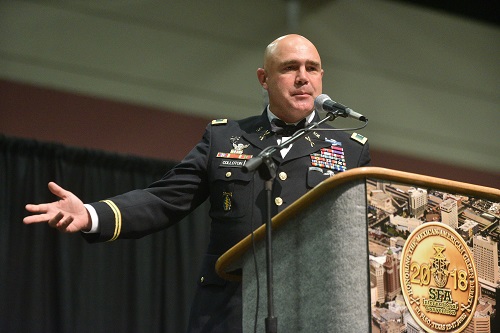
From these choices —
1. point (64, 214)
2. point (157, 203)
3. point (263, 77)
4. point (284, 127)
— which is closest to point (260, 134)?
point (284, 127)

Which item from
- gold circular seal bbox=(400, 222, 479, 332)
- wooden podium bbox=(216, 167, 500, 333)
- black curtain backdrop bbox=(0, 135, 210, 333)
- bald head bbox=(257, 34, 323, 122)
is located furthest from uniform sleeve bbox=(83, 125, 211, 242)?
black curtain backdrop bbox=(0, 135, 210, 333)

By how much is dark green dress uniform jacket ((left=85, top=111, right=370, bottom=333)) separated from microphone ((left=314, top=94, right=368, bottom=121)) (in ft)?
0.71

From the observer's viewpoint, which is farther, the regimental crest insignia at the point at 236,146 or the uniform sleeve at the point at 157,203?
the regimental crest insignia at the point at 236,146

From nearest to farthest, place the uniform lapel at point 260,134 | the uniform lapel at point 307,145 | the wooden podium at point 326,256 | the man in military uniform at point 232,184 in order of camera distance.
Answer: the wooden podium at point 326,256 → the man in military uniform at point 232,184 → the uniform lapel at point 307,145 → the uniform lapel at point 260,134

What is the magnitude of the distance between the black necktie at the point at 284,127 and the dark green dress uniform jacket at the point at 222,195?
0.02 metres

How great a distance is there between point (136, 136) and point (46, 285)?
1.11 meters

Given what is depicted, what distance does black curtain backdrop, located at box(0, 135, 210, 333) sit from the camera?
4.32 metres

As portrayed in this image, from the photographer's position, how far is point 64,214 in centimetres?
199

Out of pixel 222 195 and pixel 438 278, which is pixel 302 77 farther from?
pixel 438 278

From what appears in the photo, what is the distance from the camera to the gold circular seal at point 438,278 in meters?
1.71

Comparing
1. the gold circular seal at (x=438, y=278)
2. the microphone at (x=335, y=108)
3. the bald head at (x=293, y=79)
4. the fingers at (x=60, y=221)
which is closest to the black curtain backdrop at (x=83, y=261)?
the bald head at (x=293, y=79)

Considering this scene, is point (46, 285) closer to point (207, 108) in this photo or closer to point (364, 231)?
point (207, 108)

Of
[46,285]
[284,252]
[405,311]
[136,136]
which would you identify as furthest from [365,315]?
[136,136]

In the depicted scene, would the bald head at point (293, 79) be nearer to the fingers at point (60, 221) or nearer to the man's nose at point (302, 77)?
the man's nose at point (302, 77)
